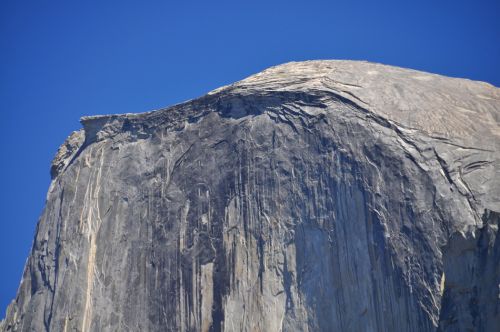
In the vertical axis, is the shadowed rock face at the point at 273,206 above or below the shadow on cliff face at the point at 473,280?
above

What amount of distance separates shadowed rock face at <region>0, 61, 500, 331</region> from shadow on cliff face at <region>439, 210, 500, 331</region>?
669cm

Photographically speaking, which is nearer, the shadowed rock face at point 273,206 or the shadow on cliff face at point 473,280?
the shadow on cliff face at point 473,280

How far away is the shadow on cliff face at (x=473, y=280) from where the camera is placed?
59.7ft

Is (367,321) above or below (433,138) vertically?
below

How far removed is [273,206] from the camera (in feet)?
102

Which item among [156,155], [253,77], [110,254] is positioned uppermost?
[253,77]

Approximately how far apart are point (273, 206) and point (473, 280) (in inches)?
505

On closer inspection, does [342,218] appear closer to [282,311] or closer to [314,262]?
[314,262]

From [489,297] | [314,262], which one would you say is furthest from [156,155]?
[489,297]

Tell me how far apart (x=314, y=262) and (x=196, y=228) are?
219 inches

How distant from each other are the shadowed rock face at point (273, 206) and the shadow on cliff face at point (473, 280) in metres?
6.69

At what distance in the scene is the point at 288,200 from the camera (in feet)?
101

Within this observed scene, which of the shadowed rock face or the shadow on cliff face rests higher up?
the shadowed rock face

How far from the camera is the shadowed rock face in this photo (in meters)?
28.0
